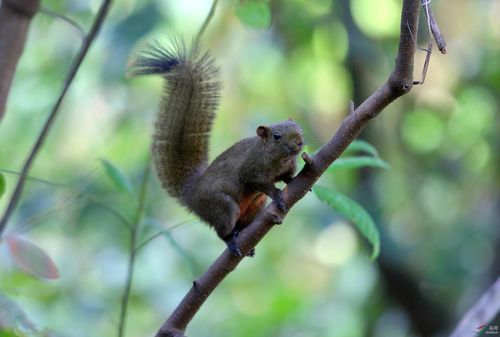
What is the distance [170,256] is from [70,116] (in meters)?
0.95

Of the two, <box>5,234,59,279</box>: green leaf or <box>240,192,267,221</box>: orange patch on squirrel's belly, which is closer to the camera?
<box>5,234,59,279</box>: green leaf

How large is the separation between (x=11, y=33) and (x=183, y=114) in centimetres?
80

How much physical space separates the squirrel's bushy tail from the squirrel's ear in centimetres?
13

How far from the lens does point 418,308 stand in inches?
143

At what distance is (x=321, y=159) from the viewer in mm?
1084

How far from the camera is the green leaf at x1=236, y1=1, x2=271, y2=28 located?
1562mm

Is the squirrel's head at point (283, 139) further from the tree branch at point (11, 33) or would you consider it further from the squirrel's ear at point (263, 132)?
the tree branch at point (11, 33)

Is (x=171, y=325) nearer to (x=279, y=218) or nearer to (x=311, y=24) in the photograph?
(x=279, y=218)

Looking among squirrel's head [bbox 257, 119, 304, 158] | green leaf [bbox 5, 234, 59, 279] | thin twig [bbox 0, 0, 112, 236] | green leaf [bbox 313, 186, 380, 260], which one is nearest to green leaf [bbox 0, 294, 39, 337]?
green leaf [bbox 5, 234, 59, 279]

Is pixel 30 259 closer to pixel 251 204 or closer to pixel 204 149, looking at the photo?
pixel 251 204

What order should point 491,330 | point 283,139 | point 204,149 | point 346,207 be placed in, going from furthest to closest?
point 204,149, point 283,139, point 346,207, point 491,330

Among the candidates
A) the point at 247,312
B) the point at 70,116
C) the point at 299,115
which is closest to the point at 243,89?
the point at 299,115

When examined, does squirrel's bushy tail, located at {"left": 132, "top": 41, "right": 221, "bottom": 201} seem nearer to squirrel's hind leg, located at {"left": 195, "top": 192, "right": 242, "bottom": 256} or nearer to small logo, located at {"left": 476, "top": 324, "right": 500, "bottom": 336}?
squirrel's hind leg, located at {"left": 195, "top": 192, "right": 242, "bottom": 256}

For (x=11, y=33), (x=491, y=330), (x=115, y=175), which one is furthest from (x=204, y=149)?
(x=491, y=330)
